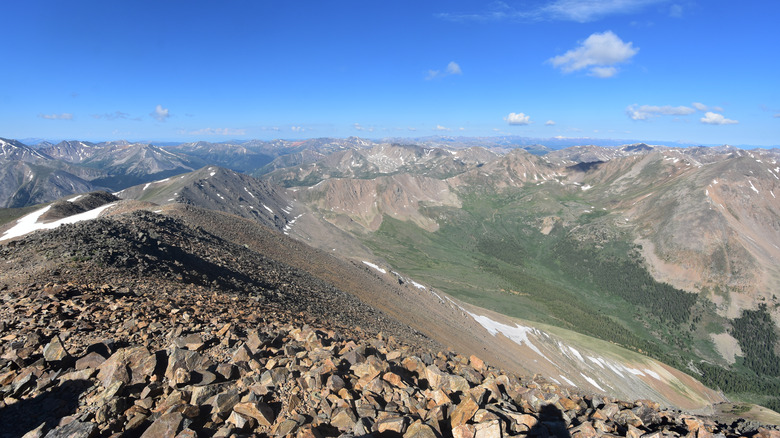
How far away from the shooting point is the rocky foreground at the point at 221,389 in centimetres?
833

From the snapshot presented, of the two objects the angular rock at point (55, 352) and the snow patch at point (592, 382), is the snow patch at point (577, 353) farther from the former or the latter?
the angular rock at point (55, 352)

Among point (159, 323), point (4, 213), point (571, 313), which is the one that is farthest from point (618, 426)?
point (4, 213)

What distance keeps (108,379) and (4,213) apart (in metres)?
156

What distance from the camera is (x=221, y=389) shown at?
376 inches

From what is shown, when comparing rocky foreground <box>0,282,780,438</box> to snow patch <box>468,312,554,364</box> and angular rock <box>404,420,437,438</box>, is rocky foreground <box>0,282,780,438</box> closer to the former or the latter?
angular rock <box>404,420,437,438</box>

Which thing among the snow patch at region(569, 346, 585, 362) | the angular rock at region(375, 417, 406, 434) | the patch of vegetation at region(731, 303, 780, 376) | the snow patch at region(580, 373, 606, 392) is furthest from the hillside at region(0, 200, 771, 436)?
the patch of vegetation at region(731, 303, 780, 376)

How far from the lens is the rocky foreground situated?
328 inches

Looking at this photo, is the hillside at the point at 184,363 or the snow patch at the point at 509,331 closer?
the hillside at the point at 184,363

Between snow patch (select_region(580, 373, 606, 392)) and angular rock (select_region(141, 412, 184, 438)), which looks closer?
angular rock (select_region(141, 412, 184, 438))

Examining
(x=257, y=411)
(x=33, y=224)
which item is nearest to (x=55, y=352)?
(x=257, y=411)

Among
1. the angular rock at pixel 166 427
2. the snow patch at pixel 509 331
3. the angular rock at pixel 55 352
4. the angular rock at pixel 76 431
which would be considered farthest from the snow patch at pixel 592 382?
the angular rock at pixel 55 352

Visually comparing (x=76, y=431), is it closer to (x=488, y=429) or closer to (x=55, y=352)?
(x=55, y=352)

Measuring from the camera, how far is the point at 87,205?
83.9 m

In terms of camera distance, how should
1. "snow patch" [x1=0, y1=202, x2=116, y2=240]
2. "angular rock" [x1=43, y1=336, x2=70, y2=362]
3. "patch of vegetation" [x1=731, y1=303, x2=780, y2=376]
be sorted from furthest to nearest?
"patch of vegetation" [x1=731, y1=303, x2=780, y2=376] → "snow patch" [x1=0, y1=202, x2=116, y2=240] → "angular rock" [x1=43, y1=336, x2=70, y2=362]
